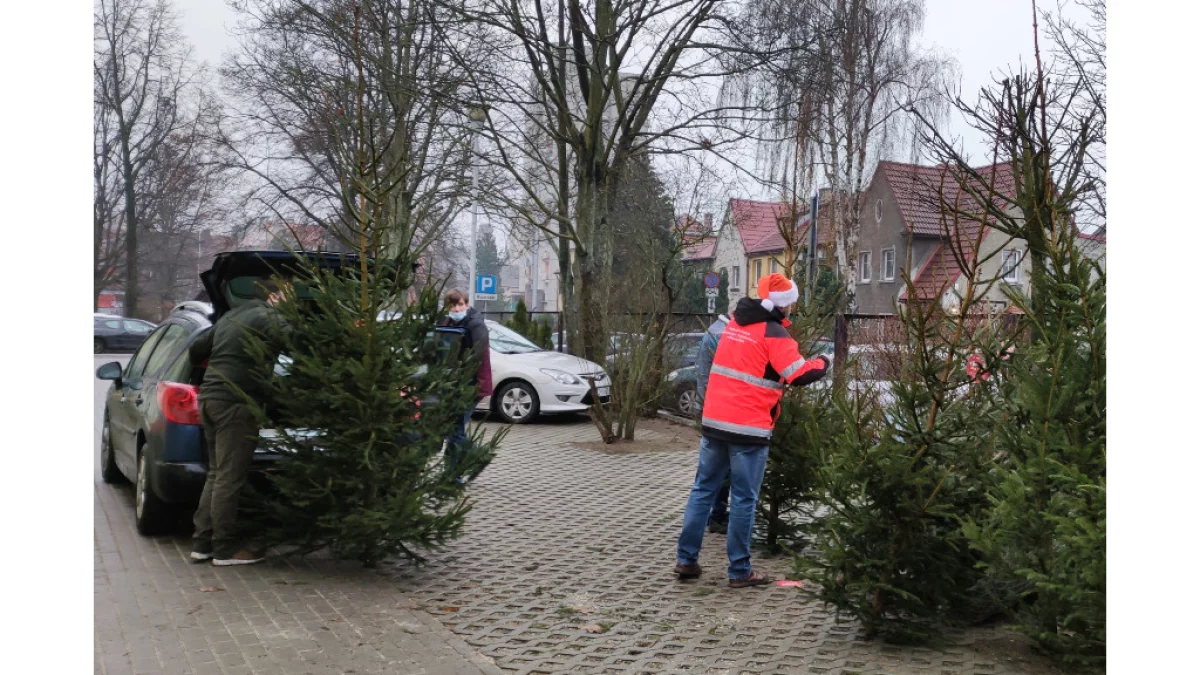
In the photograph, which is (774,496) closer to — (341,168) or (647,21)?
(341,168)

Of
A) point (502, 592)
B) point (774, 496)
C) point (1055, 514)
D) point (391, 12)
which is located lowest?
point (502, 592)

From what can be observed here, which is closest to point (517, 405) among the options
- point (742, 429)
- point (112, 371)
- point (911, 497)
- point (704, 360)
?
point (112, 371)

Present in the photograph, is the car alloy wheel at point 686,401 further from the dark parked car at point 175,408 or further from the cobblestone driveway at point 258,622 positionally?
the cobblestone driveway at point 258,622

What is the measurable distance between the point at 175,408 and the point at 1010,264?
520 cm

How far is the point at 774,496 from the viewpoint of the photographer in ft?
23.8

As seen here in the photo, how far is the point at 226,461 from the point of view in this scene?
660 cm

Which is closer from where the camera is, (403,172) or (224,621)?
(224,621)

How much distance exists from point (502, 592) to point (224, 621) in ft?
5.19

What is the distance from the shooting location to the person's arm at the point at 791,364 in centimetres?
604

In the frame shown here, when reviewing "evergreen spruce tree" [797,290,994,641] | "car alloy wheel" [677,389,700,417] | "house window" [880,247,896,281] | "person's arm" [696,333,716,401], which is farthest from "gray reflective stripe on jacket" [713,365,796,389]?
"house window" [880,247,896,281]

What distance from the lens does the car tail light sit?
705 cm

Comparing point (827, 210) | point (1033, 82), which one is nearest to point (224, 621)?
point (1033, 82)

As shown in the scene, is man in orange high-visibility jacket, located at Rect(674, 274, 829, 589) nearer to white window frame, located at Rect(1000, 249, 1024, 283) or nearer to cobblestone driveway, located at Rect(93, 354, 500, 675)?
white window frame, located at Rect(1000, 249, 1024, 283)

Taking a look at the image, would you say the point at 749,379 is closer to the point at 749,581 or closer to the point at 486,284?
the point at 749,581
